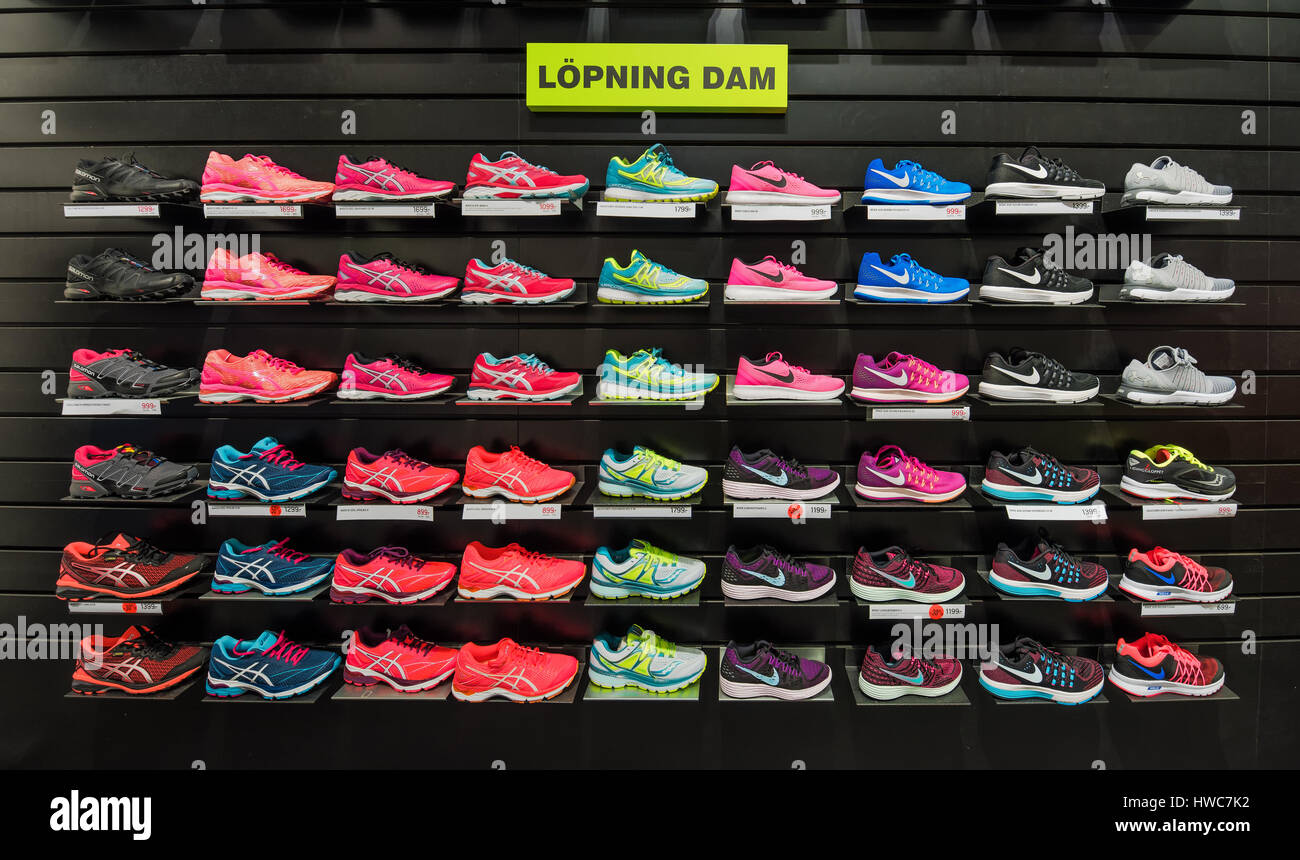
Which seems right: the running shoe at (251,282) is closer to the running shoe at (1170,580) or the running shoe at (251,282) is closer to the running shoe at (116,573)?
the running shoe at (116,573)

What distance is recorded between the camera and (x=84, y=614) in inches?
126

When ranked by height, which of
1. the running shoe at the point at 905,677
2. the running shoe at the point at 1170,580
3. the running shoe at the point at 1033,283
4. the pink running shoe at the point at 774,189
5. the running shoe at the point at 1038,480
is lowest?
the running shoe at the point at 905,677

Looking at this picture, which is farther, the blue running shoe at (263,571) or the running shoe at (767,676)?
the blue running shoe at (263,571)

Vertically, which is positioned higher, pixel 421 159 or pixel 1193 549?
pixel 421 159

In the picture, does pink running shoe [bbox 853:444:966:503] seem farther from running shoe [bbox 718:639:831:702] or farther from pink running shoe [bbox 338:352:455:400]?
pink running shoe [bbox 338:352:455:400]

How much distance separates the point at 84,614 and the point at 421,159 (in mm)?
2602

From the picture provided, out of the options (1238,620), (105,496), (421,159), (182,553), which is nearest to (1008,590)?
(1238,620)

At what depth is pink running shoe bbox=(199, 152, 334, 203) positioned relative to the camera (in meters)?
2.89

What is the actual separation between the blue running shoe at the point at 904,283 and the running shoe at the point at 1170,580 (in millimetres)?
1371

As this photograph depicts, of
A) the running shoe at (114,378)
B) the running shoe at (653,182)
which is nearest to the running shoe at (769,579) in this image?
the running shoe at (653,182)

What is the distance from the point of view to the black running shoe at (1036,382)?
9.37ft

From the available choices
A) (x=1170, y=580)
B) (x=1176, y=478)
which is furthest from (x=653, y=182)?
(x=1170, y=580)
